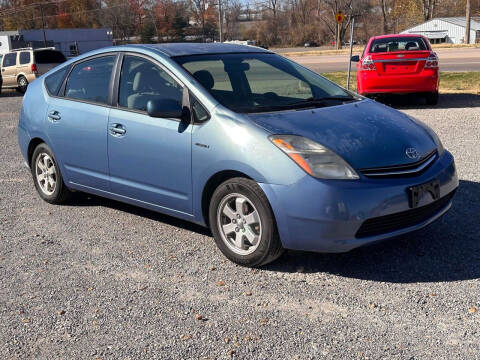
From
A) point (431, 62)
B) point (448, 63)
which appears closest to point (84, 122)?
point (431, 62)

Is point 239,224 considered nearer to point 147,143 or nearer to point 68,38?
point 147,143

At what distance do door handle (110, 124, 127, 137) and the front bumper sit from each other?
5.15 feet

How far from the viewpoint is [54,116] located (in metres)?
5.80

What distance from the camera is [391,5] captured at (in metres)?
101

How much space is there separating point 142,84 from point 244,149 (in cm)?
143

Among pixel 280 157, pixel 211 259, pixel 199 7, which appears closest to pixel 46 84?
pixel 211 259

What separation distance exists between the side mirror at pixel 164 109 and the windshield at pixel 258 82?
11.9 inches

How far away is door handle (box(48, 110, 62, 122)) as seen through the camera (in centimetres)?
575

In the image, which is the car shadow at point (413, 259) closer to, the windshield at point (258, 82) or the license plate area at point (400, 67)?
the windshield at point (258, 82)

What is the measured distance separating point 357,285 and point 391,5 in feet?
344

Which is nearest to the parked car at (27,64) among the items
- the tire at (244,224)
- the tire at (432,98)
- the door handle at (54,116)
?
the tire at (432,98)

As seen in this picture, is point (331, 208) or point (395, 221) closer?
point (331, 208)

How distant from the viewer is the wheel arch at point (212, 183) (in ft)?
14.0

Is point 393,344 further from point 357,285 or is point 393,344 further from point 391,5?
point 391,5
